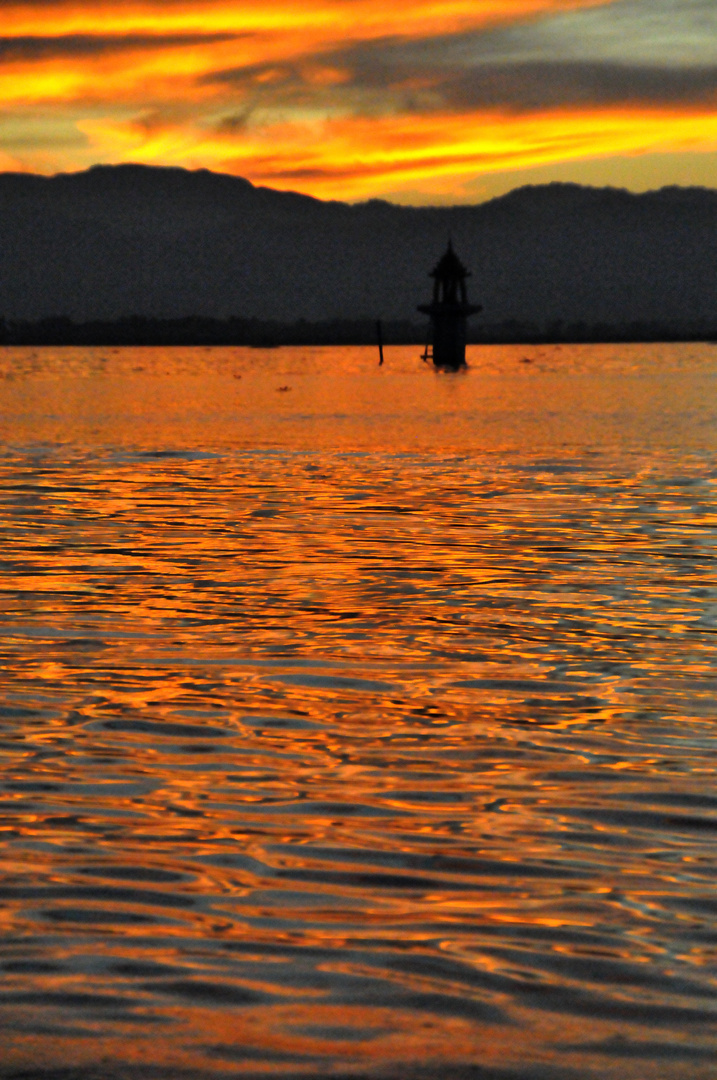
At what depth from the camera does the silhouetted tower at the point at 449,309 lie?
288ft

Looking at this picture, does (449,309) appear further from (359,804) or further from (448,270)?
(359,804)

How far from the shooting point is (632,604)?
12969 millimetres

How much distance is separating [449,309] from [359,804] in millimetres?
85767

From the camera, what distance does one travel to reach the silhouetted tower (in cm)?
8788

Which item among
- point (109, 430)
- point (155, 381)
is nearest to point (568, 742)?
point (109, 430)

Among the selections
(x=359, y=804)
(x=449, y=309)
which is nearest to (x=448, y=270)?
(x=449, y=309)

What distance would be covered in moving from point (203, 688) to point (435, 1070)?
5.42 metres

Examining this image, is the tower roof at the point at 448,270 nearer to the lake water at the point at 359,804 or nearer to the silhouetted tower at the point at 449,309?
the silhouetted tower at the point at 449,309

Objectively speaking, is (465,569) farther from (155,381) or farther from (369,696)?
(155,381)

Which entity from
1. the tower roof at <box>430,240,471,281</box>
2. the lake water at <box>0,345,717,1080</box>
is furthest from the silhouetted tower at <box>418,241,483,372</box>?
the lake water at <box>0,345,717,1080</box>

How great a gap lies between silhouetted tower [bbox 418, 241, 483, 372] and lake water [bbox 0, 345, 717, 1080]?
231 feet

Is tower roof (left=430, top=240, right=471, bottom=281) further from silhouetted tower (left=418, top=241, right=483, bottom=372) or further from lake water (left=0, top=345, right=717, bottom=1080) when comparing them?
lake water (left=0, top=345, right=717, bottom=1080)

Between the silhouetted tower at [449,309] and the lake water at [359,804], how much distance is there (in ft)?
231

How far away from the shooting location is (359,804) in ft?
23.1
